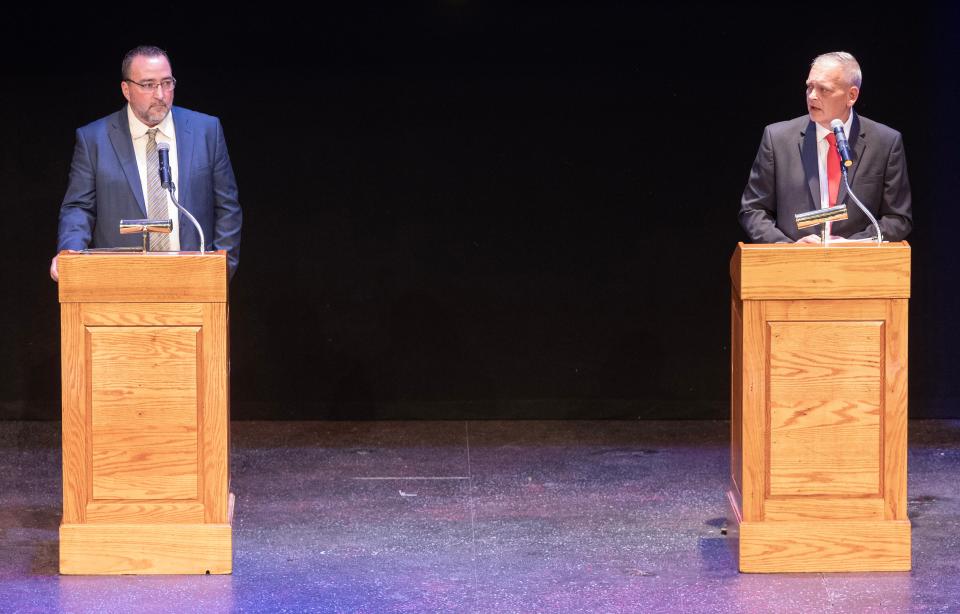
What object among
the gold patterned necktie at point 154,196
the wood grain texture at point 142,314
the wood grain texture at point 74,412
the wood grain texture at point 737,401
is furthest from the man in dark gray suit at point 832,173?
the wood grain texture at point 74,412

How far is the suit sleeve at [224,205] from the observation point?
4.79 metres

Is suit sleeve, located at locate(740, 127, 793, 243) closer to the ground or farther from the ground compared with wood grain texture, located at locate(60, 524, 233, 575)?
farther from the ground

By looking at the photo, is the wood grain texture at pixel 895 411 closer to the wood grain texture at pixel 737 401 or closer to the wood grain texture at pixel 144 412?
the wood grain texture at pixel 737 401

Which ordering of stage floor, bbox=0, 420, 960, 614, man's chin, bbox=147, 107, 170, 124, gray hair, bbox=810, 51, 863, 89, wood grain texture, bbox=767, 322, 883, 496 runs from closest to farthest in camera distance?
stage floor, bbox=0, 420, 960, 614
wood grain texture, bbox=767, 322, 883, 496
gray hair, bbox=810, 51, 863, 89
man's chin, bbox=147, 107, 170, 124

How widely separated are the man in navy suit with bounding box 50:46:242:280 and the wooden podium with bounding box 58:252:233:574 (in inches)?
21.6

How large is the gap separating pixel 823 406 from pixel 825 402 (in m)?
0.01

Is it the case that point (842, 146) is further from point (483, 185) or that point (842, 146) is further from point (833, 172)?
point (483, 185)

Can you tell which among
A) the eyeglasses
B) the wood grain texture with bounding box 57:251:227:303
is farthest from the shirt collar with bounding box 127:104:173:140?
the wood grain texture with bounding box 57:251:227:303

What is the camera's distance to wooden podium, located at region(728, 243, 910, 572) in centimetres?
405

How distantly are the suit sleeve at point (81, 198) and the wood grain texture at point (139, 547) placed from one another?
3.11 ft

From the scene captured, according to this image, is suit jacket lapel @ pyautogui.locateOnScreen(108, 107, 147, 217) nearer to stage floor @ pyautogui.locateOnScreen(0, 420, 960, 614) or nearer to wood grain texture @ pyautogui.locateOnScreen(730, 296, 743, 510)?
stage floor @ pyautogui.locateOnScreen(0, 420, 960, 614)

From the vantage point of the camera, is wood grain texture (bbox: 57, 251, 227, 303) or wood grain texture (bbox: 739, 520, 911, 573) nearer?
wood grain texture (bbox: 57, 251, 227, 303)

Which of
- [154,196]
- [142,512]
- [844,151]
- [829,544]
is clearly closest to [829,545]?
[829,544]

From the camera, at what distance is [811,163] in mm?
4531
